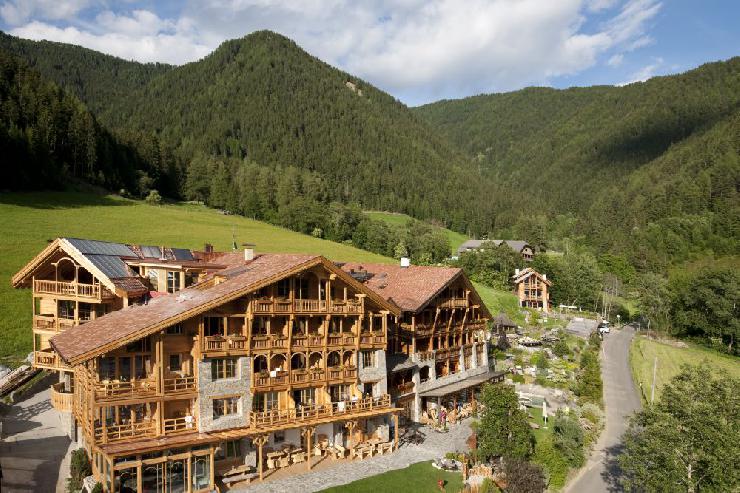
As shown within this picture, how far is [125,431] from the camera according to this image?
25.3 metres

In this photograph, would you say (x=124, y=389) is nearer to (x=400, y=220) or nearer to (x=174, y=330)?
(x=174, y=330)

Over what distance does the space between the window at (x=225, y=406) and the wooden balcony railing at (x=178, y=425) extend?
119 cm

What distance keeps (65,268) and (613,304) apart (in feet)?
Answer: 321

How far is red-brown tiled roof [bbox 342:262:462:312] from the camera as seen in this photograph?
40188 millimetres

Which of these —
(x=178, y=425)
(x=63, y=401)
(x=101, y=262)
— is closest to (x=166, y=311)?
(x=178, y=425)

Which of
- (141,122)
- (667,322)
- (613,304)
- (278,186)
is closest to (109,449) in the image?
(667,322)

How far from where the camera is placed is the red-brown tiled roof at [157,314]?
2502cm

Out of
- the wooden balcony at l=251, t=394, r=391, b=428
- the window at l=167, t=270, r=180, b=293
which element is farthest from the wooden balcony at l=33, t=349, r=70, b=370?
the wooden balcony at l=251, t=394, r=391, b=428

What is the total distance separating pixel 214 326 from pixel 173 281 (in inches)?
374

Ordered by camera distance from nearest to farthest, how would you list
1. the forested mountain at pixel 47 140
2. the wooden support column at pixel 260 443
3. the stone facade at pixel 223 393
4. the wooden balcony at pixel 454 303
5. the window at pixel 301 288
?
the stone facade at pixel 223 393
the wooden support column at pixel 260 443
the window at pixel 301 288
the wooden balcony at pixel 454 303
the forested mountain at pixel 47 140

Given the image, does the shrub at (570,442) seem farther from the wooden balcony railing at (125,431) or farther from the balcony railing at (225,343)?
the wooden balcony railing at (125,431)

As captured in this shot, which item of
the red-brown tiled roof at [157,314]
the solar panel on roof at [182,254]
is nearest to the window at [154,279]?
the solar panel on roof at [182,254]

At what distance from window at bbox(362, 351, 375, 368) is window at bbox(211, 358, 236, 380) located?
8.94 metres

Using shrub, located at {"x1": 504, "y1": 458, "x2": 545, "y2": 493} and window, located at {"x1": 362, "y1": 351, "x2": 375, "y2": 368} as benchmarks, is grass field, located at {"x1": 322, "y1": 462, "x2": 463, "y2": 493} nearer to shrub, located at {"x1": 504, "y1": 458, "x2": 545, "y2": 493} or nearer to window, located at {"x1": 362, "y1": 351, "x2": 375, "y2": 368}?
shrub, located at {"x1": 504, "y1": 458, "x2": 545, "y2": 493}
